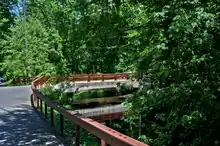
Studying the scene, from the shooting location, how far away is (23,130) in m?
11.0

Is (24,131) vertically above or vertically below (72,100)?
above

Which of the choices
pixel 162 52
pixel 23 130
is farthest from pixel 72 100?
pixel 162 52

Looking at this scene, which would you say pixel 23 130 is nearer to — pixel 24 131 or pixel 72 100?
pixel 24 131

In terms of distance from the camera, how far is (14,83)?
4084 centimetres

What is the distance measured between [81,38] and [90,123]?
4186 mm

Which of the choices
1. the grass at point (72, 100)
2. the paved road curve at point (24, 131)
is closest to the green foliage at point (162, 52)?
the grass at point (72, 100)

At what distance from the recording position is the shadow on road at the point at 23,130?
9.16m

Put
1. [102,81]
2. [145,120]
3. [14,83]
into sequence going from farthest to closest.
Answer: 1. [14,83]
2. [102,81]
3. [145,120]

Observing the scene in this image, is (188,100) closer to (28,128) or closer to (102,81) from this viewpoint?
(28,128)

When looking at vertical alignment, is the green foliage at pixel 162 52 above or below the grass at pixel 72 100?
above

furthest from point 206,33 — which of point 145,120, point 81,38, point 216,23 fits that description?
point 145,120

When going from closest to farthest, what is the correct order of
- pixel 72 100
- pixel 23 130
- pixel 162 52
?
pixel 162 52, pixel 23 130, pixel 72 100

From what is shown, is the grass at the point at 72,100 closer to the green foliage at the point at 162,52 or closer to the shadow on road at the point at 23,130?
the shadow on road at the point at 23,130

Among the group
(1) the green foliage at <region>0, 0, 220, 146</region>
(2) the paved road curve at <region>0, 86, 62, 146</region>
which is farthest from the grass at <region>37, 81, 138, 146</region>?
(1) the green foliage at <region>0, 0, 220, 146</region>
